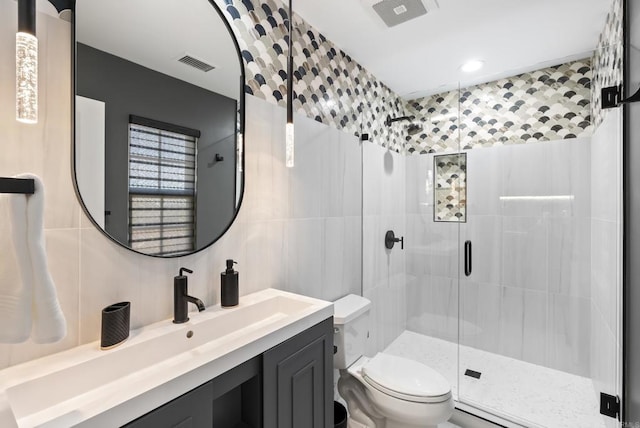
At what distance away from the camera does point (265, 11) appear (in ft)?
5.18

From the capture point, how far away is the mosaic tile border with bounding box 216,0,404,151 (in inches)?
59.4

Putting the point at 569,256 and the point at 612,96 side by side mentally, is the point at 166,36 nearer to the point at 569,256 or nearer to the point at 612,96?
the point at 612,96

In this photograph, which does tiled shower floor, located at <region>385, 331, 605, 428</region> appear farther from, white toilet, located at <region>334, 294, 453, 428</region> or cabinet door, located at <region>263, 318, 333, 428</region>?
cabinet door, located at <region>263, 318, 333, 428</region>

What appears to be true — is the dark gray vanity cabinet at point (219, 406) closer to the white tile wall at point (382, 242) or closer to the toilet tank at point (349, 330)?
the toilet tank at point (349, 330)

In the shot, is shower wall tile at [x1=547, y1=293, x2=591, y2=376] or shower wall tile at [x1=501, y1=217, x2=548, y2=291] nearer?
shower wall tile at [x1=547, y1=293, x2=591, y2=376]

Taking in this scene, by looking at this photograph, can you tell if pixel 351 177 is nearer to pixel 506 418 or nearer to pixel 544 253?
pixel 544 253

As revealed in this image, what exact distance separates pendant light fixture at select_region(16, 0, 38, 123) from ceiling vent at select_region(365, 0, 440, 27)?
1.50 m

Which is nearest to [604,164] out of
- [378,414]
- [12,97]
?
[378,414]

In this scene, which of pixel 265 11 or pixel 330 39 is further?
pixel 330 39

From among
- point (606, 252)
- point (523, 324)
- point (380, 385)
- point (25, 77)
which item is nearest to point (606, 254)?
point (606, 252)

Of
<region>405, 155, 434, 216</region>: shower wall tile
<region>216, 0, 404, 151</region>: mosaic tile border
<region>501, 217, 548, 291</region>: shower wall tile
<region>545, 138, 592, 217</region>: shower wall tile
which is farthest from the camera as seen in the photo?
<region>405, 155, 434, 216</region>: shower wall tile

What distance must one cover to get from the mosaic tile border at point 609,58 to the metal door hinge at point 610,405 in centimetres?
163

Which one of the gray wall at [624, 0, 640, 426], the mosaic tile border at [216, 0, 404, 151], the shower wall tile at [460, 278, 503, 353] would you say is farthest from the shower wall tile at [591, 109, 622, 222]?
the mosaic tile border at [216, 0, 404, 151]

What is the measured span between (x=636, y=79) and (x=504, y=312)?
6.21 feet
